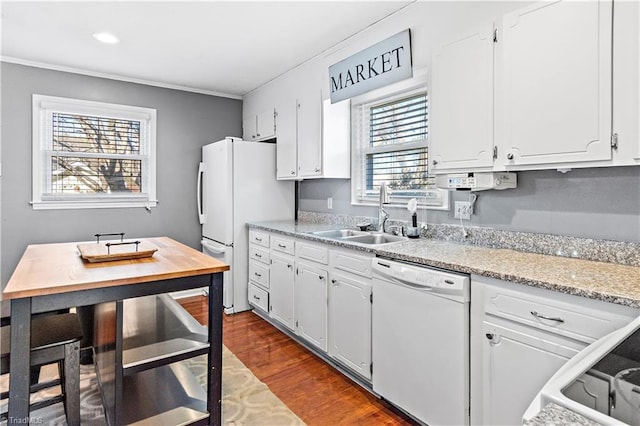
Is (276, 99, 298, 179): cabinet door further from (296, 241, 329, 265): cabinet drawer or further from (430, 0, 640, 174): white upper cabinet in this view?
(430, 0, 640, 174): white upper cabinet

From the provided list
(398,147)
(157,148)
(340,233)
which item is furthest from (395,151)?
(157,148)

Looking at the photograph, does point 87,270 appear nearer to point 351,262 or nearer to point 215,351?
point 215,351

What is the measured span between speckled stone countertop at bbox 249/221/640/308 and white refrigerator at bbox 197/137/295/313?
5.63 feet

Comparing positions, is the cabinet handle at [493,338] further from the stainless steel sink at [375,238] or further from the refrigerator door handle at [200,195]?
the refrigerator door handle at [200,195]

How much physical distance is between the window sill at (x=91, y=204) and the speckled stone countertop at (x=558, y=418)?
4322 mm

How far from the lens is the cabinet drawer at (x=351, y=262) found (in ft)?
7.39

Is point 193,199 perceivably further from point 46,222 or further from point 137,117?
point 46,222

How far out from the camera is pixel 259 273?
3584 millimetres

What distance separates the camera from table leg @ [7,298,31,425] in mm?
1401

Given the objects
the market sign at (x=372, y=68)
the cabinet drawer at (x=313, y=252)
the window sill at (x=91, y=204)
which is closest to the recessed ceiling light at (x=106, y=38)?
the window sill at (x=91, y=204)

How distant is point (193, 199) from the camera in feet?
14.9

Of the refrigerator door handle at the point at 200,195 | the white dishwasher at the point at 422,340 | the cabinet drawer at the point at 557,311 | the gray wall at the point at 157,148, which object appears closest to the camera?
the cabinet drawer at the point at 557,311

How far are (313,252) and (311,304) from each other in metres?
0.40

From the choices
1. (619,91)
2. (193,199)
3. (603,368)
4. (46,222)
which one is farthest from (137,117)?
(603,368)
